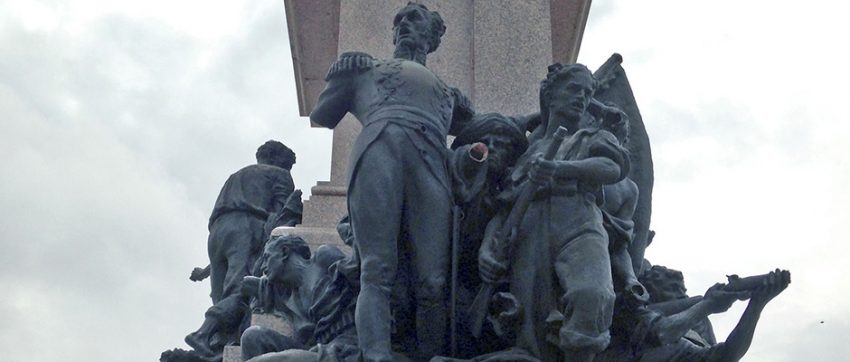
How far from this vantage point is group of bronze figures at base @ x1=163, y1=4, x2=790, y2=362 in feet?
27.0

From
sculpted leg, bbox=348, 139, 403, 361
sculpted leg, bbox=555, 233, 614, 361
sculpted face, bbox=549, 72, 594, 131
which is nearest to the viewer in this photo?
sculpted leg, bbox=555, 233, 614, 361

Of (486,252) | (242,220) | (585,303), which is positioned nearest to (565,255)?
(585,303)

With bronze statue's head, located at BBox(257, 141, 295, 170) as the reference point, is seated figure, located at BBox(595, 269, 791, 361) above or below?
below

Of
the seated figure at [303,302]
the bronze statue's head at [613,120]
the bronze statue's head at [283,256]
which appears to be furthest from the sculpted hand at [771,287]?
the bronze statue's head at [283,256]

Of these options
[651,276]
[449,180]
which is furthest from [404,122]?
[651,276]

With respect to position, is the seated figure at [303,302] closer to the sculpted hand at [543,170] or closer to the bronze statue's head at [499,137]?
the bronze statue's head at [499,137]

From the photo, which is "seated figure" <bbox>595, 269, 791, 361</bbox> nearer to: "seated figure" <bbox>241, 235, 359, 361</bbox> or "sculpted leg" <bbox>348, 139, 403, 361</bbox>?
"sculpted leg" <bbox>348, 139, 403, 361</bbox>

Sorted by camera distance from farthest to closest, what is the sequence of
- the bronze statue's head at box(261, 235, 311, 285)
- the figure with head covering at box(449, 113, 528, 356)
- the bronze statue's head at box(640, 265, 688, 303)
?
the bronze statue's head at box(261, 235, 311, 285) < the bronze statue's head at box(640, 265, 688, 303) < the figure with head covering at box(449, 113, 528, 356)

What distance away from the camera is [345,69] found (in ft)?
30.1

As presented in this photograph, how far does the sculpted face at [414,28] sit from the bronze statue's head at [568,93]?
0.84 meters

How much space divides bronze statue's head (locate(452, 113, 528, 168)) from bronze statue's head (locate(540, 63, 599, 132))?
10.6 inches

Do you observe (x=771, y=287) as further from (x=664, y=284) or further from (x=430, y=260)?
(x=430, y=260)

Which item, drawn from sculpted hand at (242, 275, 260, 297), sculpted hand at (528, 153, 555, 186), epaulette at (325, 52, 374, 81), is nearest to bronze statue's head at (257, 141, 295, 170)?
sculpted hand at (242, 275, 260, 297)

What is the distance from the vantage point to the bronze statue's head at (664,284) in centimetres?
898
